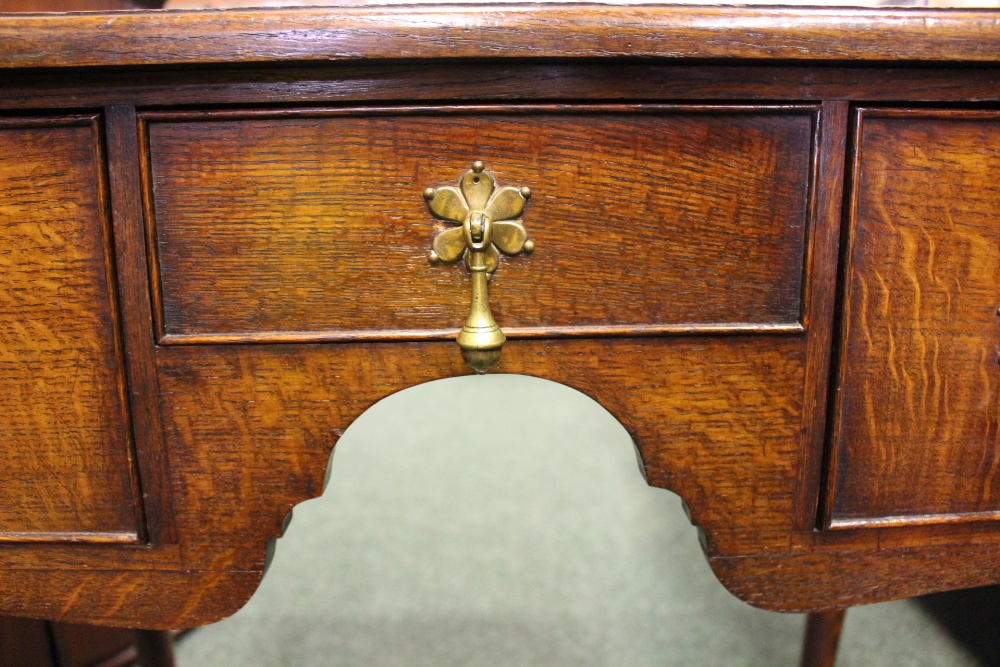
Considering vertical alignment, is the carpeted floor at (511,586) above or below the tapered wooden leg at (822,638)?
below

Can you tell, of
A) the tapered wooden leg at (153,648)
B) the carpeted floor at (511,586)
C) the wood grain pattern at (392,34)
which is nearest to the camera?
the wood grain pattern at (392,34)

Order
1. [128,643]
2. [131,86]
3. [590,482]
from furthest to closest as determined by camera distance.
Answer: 1. [590,482]
2. [128,643]
3. [131,86]

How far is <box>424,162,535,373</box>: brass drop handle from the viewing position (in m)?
0.42

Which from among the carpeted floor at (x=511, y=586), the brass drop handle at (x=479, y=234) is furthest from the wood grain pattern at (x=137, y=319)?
the carpeted floor at (x=511, y=586)

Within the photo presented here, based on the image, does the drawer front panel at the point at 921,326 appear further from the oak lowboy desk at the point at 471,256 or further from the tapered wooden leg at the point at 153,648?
the tapered wooden leg at the point at 153,648

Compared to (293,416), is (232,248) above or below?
above

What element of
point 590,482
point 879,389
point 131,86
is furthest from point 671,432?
point 590,482

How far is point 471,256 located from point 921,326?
278 millimetres

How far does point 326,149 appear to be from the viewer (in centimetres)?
42

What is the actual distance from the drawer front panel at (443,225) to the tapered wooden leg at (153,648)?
1.68ft

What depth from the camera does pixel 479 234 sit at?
42 cm

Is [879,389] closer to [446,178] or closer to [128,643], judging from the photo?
[446,178]

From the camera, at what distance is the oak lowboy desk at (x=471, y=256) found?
16.1 inches

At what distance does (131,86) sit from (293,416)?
205 mm
